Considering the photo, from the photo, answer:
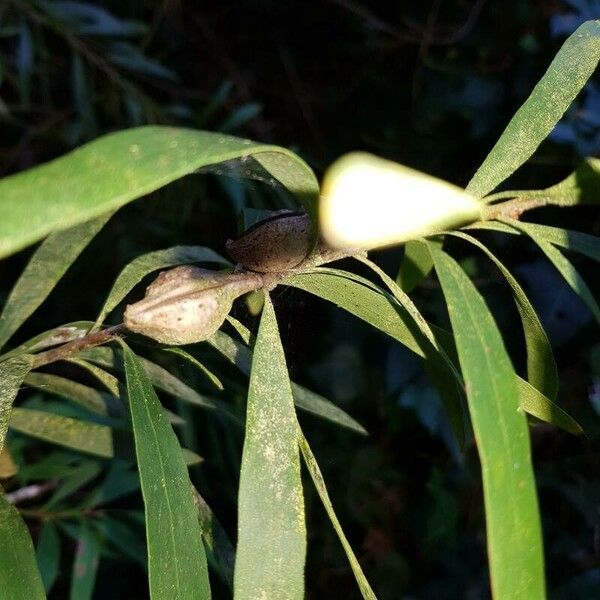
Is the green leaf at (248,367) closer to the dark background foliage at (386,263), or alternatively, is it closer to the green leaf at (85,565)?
the dark background foliage at (386,263)

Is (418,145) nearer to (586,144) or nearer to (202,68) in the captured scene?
(586,144)

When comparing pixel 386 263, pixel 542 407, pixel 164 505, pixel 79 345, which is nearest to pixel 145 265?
pixel 79 345

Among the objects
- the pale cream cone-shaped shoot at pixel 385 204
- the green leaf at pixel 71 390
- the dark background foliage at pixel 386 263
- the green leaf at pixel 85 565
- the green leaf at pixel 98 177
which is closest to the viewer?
the green leaf at pixel 98 177

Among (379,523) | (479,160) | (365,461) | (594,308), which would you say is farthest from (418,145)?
(594,308)

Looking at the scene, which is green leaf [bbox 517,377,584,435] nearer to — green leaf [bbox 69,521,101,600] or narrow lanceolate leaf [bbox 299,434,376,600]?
narrow lanceolate leaf [bbox 299,434,376,600]

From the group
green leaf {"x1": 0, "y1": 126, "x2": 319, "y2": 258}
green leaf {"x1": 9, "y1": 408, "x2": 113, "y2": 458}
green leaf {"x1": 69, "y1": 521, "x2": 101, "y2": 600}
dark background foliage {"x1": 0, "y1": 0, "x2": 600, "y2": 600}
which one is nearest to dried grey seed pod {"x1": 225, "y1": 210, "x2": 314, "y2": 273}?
green leaf {"x1": 0, "y1": 126, "x2": 319, "y2": 258}

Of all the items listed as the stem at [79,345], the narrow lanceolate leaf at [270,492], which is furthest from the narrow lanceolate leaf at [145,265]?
the narrow lanceolate leaf at [270,492]

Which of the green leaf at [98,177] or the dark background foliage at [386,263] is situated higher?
the dark background foliage at [386,263]
